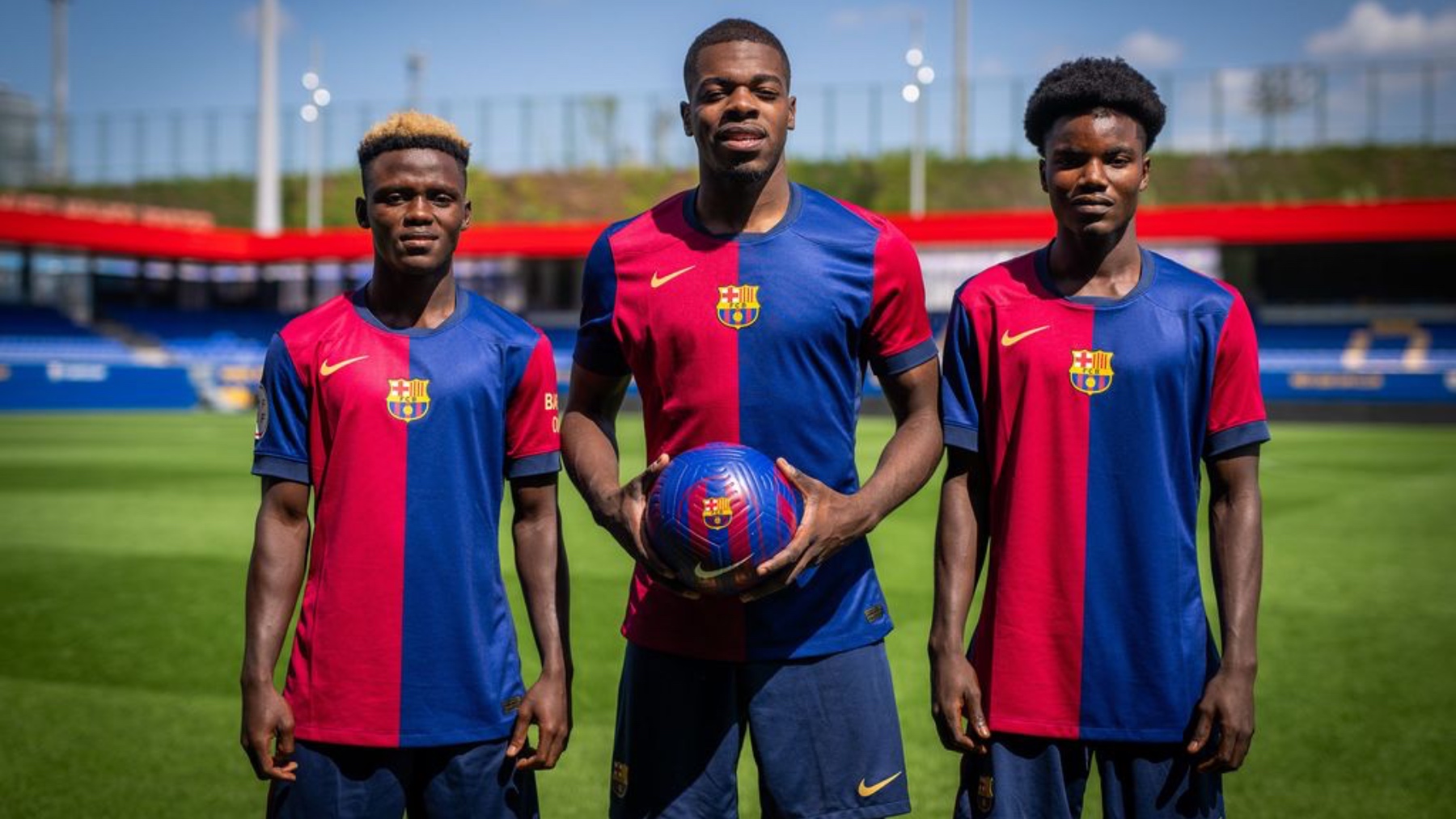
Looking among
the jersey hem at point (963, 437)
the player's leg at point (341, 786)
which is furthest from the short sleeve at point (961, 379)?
the player's leg at point (341, 786)

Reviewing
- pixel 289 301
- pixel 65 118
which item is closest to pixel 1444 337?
pixel 289 301

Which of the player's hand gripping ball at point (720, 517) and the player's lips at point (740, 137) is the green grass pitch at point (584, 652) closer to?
the player's hand gripping ball at point (720, 517)

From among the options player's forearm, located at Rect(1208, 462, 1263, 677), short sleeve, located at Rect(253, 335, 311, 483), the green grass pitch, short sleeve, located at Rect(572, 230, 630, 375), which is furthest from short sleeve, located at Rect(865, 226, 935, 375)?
the green grass pitch

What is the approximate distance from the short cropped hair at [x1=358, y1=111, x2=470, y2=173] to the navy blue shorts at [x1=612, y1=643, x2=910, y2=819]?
1.34m

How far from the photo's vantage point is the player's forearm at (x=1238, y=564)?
2910 mm

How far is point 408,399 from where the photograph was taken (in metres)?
3.09

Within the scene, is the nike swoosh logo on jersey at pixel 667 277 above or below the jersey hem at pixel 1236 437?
above

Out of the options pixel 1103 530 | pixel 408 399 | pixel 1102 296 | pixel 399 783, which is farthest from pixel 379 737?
pixel 1102 296

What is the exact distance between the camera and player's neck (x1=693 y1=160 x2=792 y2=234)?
309 centimetres

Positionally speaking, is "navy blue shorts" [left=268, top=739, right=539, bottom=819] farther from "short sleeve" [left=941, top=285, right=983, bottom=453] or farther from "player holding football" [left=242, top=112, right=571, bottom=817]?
"short sleeve" [left=941, top=285, right=983, bottom=453]

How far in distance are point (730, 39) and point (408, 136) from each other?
0.81 meters

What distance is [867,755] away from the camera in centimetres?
302

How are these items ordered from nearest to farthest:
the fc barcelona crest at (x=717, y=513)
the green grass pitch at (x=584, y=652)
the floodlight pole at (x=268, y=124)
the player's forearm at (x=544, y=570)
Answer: the fc barcelona crest at (x=717, y=513) < the player's forearm at (x=544, y=570) < the green grass pitch at (x=584, y=652) < the floodlight pole at (x=268, y=124)

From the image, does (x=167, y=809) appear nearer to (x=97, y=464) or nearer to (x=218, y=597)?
(x=218, y=597)
